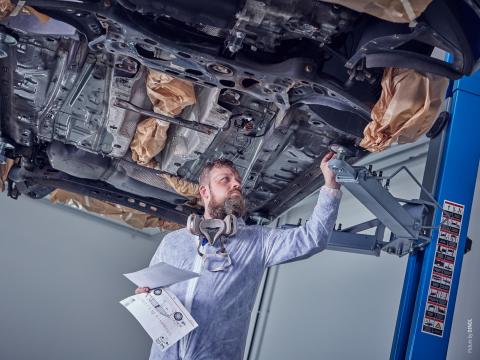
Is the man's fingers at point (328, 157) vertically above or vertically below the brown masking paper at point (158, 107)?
below

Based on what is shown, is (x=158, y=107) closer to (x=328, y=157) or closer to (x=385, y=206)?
(x=328, y=157)

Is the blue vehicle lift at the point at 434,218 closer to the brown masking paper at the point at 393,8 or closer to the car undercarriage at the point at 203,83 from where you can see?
the car undercarriage at the point at 203,83

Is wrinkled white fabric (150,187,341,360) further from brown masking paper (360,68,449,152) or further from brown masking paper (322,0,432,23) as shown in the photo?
brown masking paper (322,0,432,23)

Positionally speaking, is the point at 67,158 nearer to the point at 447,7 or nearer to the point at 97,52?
the point at 97,52

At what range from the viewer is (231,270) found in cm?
312

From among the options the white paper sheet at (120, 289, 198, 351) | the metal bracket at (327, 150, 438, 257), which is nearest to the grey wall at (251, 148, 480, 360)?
the metal bracket at (327, 150, 438, 257)

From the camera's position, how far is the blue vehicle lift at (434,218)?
121 inches

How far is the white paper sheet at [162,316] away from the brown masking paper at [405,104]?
1.24m

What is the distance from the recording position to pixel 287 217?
23.6 feet

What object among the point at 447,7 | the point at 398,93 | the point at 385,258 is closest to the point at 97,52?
the point at 398,93

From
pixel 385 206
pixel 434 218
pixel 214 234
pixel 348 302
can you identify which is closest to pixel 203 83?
pixel 214 234

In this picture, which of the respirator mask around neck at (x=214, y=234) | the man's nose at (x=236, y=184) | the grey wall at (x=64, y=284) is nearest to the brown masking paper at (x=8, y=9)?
the respirator mask around neck at (x=214, y=234)

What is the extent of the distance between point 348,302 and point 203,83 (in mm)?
2973

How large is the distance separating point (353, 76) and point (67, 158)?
244 cm
